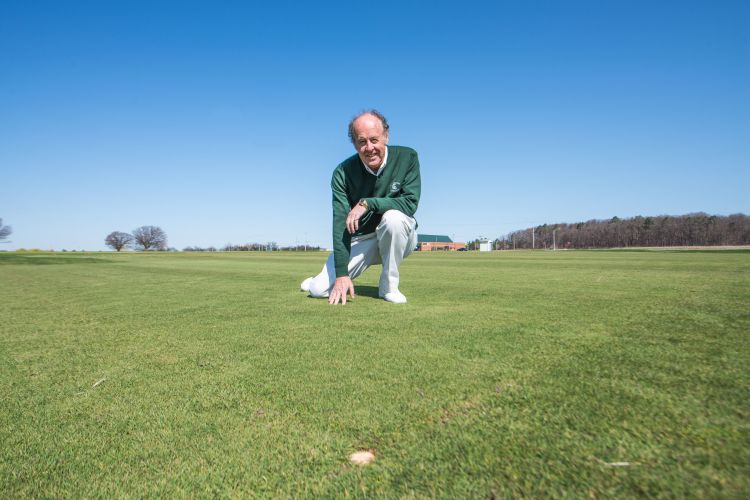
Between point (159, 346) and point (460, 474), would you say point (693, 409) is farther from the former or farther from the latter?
point (159, 346)

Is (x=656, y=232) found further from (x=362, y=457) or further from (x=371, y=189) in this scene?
(x=362, y=457)

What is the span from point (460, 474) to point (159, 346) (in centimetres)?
212

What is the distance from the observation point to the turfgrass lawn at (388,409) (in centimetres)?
99

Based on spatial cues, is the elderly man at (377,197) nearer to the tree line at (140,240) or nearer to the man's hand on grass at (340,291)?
the man's hand on grass at (340,291)

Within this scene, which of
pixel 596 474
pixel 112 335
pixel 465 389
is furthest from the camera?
pixel 112 335

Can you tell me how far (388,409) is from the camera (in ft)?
4.51

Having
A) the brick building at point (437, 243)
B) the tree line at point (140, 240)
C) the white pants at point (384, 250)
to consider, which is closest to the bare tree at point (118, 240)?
the tree line at point (140, 240)

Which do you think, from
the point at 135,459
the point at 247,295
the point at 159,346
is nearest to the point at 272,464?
the point at 135,459

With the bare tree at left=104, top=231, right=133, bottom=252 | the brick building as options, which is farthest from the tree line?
the brick building

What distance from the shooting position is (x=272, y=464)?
1.08 m

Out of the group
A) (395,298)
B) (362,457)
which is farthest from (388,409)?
(395,298)

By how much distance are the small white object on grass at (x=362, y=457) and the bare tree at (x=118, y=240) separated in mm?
126986

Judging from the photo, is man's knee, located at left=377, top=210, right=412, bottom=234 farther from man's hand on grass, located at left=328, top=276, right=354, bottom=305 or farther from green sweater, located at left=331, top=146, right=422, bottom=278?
man's hand on grass, located at left=328, top=276, right=354, bottom=305

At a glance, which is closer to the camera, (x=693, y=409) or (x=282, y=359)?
(x=693, y=409)
